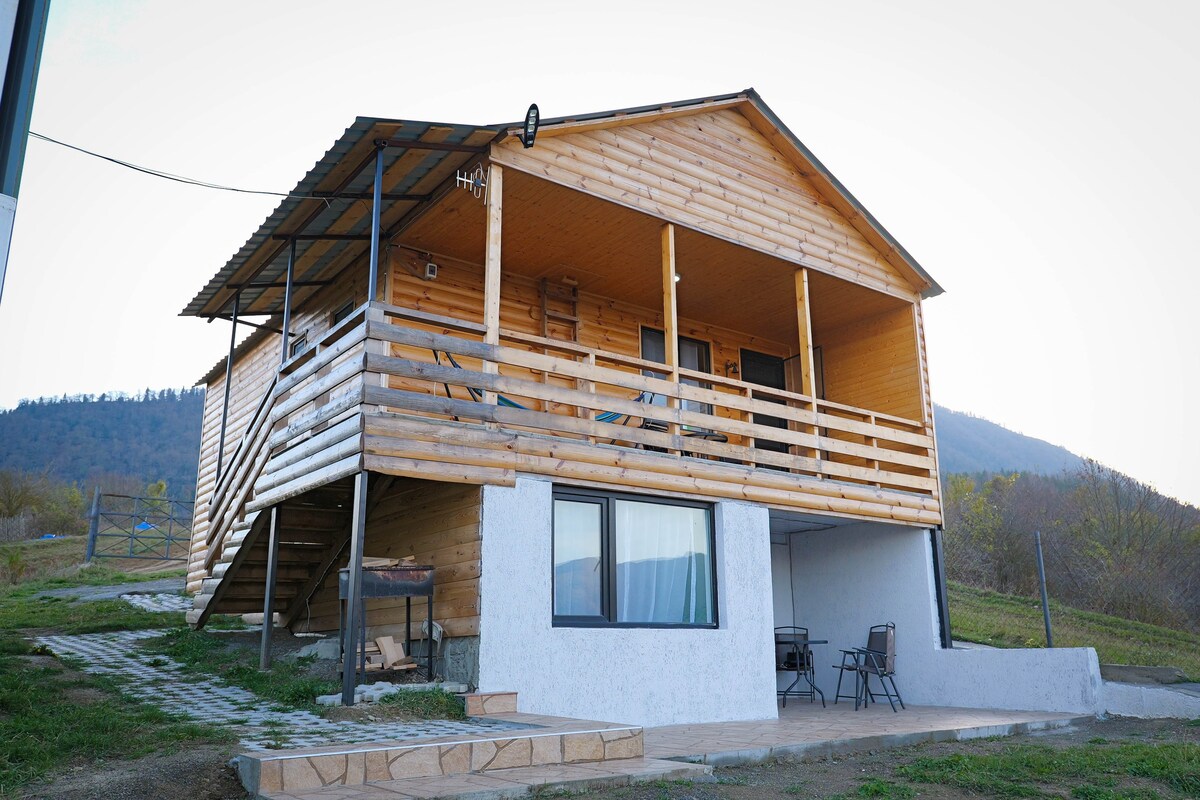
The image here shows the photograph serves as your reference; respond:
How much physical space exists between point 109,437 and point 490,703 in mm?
58146

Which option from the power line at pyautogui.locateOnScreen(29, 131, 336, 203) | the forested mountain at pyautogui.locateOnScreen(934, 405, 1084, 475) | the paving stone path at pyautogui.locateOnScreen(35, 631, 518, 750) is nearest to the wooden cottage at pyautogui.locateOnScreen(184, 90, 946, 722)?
the power line at pyautogui.locateOnScreen(29, 131, 336, 203)

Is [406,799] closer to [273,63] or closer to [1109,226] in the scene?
[273,63]

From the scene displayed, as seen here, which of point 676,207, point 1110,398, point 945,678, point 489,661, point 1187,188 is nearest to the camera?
point 489,661

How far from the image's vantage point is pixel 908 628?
1271cm

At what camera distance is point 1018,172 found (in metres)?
17.6

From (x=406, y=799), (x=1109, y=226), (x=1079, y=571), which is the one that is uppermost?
(x=1109, y=226)

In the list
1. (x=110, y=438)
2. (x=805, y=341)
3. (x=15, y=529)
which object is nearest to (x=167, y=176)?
(x=805, y=341)

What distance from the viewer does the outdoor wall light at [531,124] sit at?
28.8 ft

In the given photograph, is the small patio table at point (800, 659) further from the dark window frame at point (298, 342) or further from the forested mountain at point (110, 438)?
the forested mountain at point (110, 438)

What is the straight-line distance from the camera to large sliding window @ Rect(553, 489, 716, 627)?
30.2 feet

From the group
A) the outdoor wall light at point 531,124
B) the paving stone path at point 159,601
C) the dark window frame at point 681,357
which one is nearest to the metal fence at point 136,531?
the paving stone path at point 159,601

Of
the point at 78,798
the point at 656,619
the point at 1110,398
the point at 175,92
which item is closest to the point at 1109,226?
the point at 1110,398

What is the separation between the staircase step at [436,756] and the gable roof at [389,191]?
5.49 metres

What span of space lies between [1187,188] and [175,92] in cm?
1756
